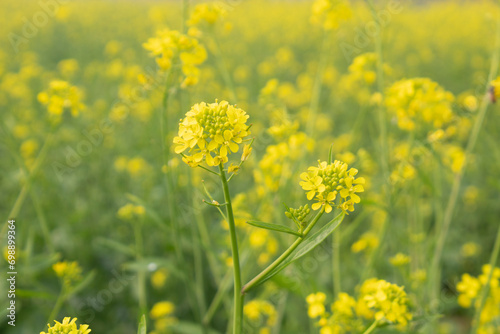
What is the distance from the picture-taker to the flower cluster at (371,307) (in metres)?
1.40

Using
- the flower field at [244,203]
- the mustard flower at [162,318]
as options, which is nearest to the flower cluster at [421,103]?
the flower field at [244,203]

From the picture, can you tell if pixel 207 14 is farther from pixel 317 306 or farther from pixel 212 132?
pixel 317 306

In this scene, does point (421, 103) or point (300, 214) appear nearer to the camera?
point (300, 214)

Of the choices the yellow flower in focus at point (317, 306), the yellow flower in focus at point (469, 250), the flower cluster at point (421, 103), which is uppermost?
the flower cluster at point (421, 103)

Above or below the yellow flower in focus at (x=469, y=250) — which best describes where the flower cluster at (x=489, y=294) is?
below

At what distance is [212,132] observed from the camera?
114 cm

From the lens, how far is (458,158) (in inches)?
109

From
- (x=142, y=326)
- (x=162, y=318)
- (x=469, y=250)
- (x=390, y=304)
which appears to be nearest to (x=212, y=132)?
(x=142, y=326)

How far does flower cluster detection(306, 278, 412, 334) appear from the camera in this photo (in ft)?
4.58

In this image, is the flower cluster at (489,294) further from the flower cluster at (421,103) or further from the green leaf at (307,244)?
the green leaf at (307,244)

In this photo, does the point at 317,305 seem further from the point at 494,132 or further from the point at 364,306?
the point at 494,132

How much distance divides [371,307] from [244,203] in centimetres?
107

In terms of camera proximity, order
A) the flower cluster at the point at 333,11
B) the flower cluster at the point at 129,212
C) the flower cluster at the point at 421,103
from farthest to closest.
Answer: the flower cluster at the point at 333,11 → the flower cluster at the point at 129,212 → the flower cluster at the point at 421,103

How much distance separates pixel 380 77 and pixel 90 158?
314cm
